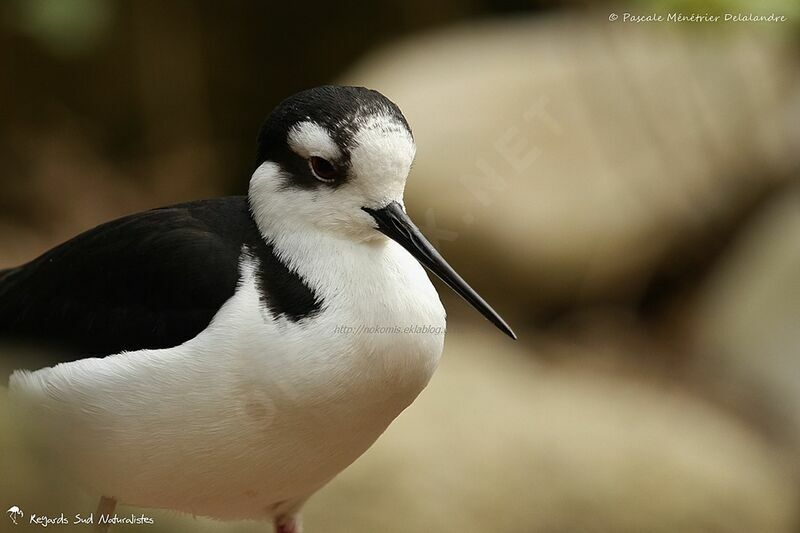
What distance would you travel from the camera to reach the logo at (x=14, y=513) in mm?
2199

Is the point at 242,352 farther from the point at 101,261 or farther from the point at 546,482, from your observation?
the point at 546,482

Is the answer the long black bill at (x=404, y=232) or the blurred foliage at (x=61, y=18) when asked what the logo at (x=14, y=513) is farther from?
the blurred foliage at (x=61, y=18)

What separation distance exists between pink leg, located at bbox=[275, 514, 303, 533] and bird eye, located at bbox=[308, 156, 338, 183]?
0.94 m

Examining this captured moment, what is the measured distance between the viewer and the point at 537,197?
5703 millimetres

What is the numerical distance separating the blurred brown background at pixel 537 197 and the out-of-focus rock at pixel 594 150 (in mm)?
13

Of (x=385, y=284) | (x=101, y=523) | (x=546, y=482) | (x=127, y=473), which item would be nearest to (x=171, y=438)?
(x=127, y=473)

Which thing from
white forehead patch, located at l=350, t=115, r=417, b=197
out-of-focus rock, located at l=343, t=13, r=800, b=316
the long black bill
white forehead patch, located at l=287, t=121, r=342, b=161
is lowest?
the long black bill

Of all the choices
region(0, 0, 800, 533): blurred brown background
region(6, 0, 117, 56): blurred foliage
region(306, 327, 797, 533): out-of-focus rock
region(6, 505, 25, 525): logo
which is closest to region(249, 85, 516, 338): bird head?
region(6, 505, 25, 525): logo

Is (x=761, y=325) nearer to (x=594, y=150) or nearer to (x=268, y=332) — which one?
(x=594, y=150)

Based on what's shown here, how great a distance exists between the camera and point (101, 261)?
266 cm

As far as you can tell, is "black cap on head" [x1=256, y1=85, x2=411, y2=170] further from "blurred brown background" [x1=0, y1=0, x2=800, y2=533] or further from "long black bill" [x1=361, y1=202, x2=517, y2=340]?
"blurred brown background" [x1=0, y1=0, x2=800, y2=533]

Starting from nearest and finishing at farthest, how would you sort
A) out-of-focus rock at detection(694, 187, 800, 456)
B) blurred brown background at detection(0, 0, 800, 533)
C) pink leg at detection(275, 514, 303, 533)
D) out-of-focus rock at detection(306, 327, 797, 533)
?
pink leg at detection(275, 514, 303, 533) → out-of-focus rock at detection(306, 327, 797, 533) → blurred brown background at detection(0, 0, 800, 533) → out-of-focus rock at detection(694, 187, 800, 456)

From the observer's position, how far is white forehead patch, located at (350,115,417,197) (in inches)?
91.4

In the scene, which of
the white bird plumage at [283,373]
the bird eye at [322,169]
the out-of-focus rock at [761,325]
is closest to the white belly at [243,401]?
the white bird plumage at [283,373]
